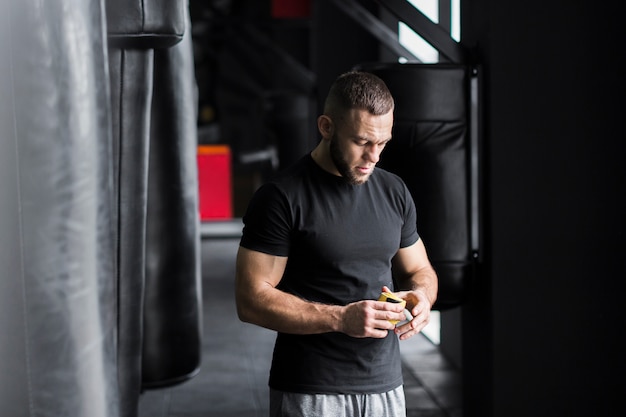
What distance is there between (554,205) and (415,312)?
1.61 meters

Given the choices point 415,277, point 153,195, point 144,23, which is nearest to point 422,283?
point 415,277

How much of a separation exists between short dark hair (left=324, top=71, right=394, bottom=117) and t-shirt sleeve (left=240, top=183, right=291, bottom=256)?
0.27 meters

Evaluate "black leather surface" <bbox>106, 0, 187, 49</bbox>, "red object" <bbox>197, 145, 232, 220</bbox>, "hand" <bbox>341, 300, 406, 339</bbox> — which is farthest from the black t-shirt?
"red object" <bbox>197, 145, 232, 220</bbox>

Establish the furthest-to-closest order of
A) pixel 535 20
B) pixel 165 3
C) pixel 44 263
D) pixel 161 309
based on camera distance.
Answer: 1. pixel 161 309
2. pixel 535 20
3. pixel 165 3
4. pixel 44 263

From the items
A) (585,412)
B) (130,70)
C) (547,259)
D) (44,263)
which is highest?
(130,70)

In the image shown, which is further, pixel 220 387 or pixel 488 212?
pixel 220 387

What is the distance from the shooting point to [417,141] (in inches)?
158

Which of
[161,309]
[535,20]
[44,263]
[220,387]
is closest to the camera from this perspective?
[44,263]

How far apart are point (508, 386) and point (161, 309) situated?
165 cm

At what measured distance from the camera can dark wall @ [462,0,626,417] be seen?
12.9 ft

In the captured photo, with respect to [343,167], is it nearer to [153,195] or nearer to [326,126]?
[326,126]

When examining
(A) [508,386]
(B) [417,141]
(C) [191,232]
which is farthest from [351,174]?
(C) [191,232]

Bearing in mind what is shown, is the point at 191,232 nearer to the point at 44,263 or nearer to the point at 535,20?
the point at 535,20

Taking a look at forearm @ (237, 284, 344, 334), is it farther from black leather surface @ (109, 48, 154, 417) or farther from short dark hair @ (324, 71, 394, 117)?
black leather surface @ (109, 48, 154, 417)
